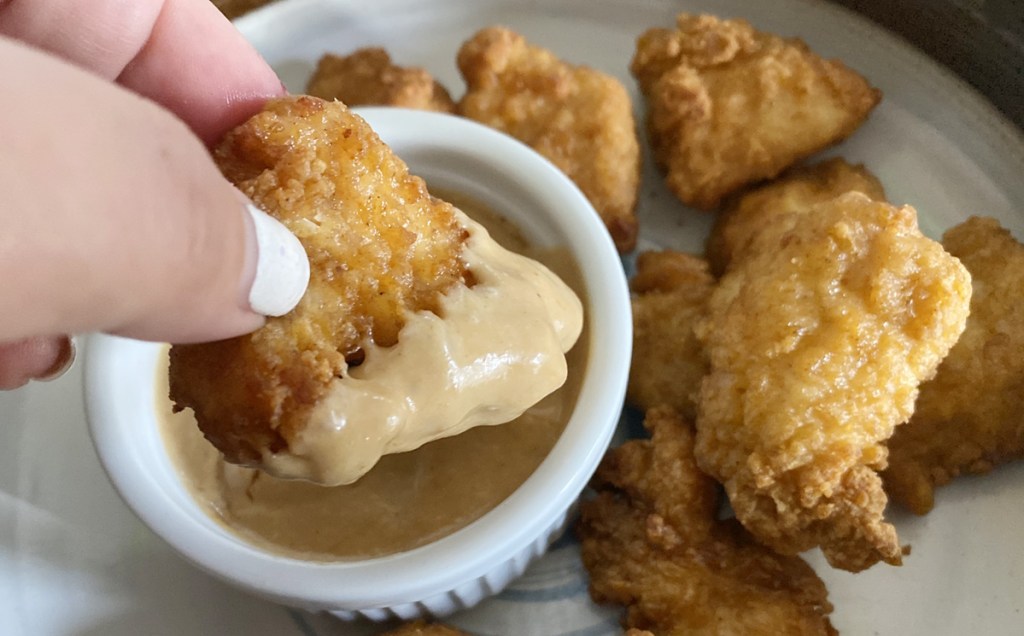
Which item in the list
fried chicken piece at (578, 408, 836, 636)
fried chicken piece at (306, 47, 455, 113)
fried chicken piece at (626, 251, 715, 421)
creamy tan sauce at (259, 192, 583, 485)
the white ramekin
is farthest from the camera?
fried chicken piece at (306, 47, 455, 113)

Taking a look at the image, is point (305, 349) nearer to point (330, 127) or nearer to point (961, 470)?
point (330, 127)

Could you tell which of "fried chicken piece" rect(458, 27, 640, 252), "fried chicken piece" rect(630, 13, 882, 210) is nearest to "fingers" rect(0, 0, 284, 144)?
"fried chicken piece" rect(458, 27, 640, 252)

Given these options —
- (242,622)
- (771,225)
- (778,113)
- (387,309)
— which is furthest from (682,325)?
(242,622)

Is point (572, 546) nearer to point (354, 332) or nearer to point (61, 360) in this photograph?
point (354, 332)

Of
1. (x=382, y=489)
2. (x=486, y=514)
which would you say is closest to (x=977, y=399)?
(x=486, y=514)

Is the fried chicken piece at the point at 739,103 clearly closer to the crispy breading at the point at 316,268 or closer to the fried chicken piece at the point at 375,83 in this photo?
the fried chicken piece at the point at 375,83

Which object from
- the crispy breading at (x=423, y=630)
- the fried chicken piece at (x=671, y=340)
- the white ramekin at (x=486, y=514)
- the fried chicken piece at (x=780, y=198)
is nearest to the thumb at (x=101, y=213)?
the white ramekin at (x=486, y=514)

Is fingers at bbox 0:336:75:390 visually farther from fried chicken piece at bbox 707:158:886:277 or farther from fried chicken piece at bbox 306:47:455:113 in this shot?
fried chicken piece at bbox 707:158:886:277
